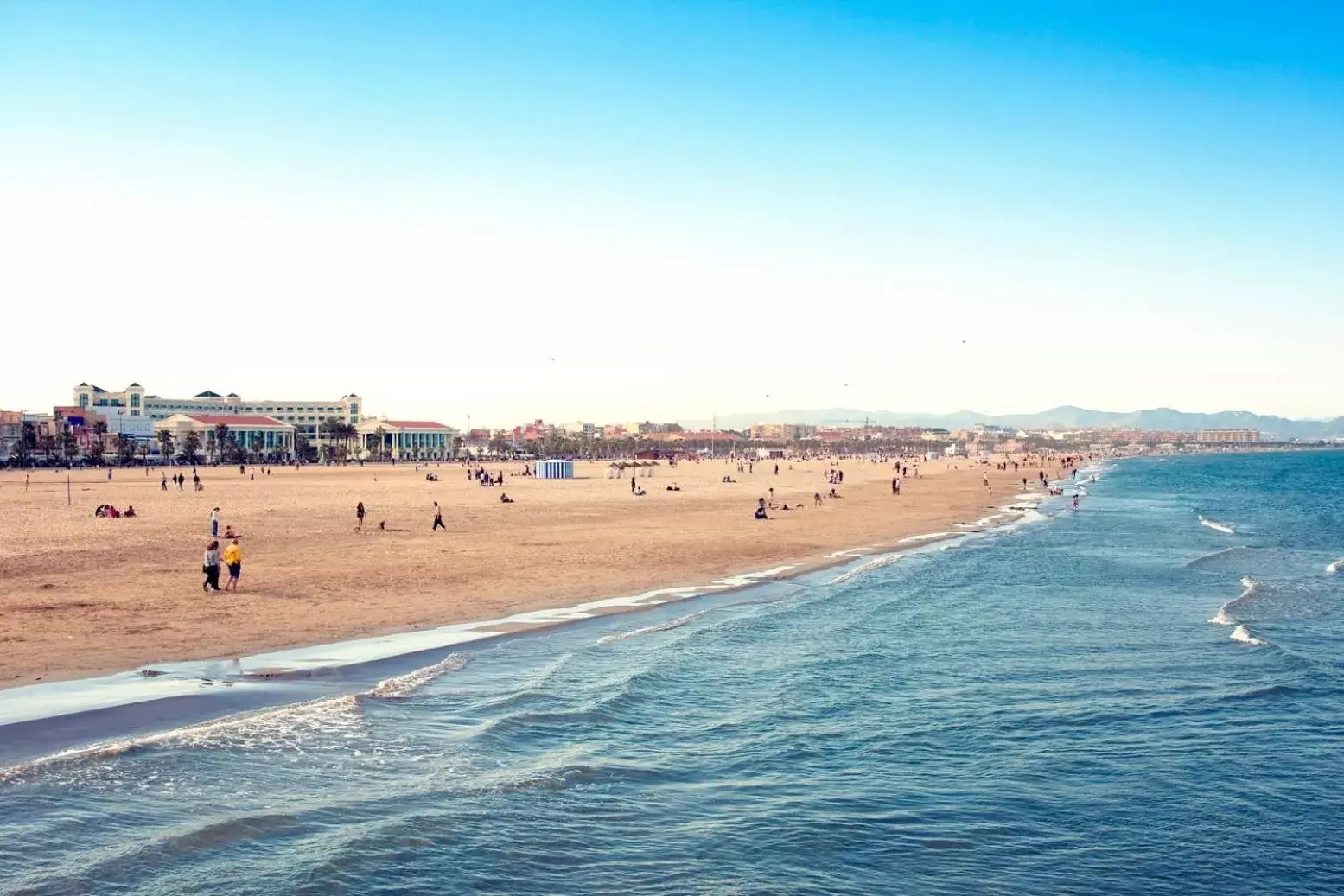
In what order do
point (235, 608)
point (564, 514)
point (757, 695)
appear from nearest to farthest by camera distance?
point (757, 695) → point (235, 608) → point (564, 514)

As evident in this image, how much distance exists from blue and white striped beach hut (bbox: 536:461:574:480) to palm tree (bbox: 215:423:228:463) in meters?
72.1

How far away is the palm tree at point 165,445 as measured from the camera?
147m

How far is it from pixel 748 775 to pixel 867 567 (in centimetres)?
2107

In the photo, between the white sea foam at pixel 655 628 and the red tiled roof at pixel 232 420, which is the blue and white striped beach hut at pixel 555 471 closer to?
the white sea foam at pixel 655 628

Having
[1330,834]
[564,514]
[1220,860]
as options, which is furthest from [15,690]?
[564,514]

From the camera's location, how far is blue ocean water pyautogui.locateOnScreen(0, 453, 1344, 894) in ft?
31.8

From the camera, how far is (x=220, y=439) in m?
155

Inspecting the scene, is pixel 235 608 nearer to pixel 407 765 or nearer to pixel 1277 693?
pixel 407 765

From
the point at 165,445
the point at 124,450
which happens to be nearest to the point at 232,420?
the point at 165,445

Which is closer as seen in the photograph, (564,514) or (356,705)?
(356,705)

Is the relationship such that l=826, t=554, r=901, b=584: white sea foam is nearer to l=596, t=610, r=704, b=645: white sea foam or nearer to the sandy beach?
the sandy beach

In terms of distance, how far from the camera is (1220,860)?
10250 mm

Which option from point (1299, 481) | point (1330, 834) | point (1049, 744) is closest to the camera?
point (1330, 834)

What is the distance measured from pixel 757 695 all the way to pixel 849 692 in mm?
1485
